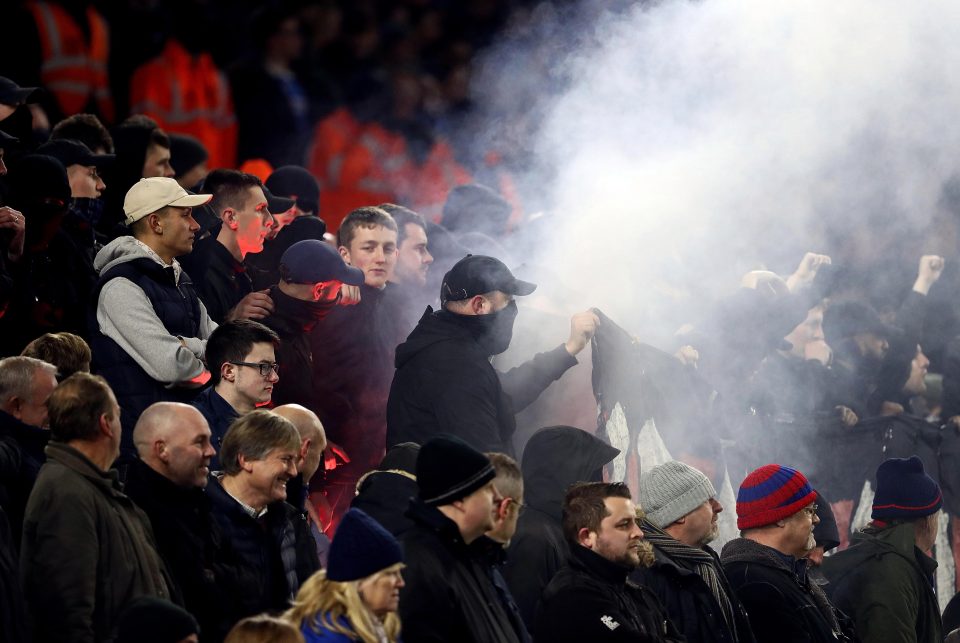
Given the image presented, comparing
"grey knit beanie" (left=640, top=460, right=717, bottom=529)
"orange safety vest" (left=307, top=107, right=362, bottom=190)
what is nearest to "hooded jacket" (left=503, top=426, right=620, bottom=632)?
"grey knit beanie" (left=640, top=460, right=717, bottom=529)

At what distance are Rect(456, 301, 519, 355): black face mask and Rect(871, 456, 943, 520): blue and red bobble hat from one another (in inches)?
74.6

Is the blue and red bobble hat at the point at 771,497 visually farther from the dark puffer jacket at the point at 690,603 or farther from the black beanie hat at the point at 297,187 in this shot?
the black beanie hat at the point at 297,187

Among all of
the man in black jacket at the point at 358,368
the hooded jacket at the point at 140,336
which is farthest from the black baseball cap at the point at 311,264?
the hooded jacket at the point at 140,336

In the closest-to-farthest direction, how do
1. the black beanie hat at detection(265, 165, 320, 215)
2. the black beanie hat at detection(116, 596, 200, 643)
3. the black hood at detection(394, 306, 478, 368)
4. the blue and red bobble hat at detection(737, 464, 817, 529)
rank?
the black beanie hat at detection(116, 596, 200, 643) → the blue and red bobble hat at detection(737, 464, 817, 529) → the black hood at detection(394, 306, 478, 368) → the black beanie hat at detection(265, 165, 320, 215)

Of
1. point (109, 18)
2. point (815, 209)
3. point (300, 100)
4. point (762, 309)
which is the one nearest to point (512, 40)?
point (300, 100)

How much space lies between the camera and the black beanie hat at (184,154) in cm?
789

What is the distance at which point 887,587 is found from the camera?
6387 millimetres

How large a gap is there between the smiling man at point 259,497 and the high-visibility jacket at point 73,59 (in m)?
7.19

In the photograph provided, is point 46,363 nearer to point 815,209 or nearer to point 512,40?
point 815,209

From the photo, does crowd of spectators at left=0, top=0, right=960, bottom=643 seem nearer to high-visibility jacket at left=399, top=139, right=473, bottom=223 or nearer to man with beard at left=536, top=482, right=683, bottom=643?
man with beard at left=536, top=482, right=683, bottom=643

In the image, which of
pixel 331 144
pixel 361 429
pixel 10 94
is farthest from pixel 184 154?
pixel 331 144

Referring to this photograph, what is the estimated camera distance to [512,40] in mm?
13445

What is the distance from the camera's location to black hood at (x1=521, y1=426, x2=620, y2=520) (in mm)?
5579

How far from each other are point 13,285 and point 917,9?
6323 mm
